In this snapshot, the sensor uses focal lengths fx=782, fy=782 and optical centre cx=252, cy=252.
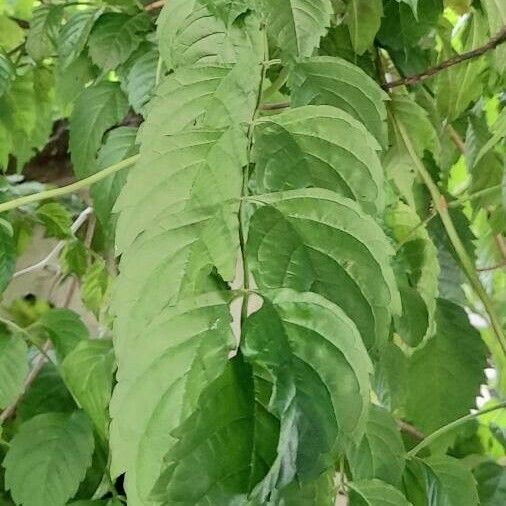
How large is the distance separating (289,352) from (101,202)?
0.99ft

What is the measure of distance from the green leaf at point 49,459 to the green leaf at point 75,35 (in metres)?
0.23

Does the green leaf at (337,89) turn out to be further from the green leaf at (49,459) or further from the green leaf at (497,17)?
the green leaf at (49,459)

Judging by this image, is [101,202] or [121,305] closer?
[121,305]

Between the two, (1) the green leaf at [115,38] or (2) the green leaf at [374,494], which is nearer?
(2) the green leaf at [374,494]

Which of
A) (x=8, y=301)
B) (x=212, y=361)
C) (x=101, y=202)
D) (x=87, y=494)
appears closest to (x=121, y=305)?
(x=212, y=361)

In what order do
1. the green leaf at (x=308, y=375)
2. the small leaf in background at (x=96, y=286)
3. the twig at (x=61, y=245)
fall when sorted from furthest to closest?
the twig at (x=61, y=245)
the small leaf in background at (x=96, y=286)
the green leaf at (x=308, y=375)

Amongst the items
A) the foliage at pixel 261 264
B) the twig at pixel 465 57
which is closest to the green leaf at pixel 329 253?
the foliage at pixel 261 264

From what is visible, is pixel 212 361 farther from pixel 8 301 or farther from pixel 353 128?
pixel 8 301

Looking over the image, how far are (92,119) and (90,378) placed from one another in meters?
0.18

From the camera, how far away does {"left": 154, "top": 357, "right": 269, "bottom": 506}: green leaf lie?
0.20m

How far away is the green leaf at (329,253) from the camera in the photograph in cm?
24

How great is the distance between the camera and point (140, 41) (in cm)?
51

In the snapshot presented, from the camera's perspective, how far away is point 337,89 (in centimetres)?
33

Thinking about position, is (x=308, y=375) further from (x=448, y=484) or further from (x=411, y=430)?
(x=411, y=430)
